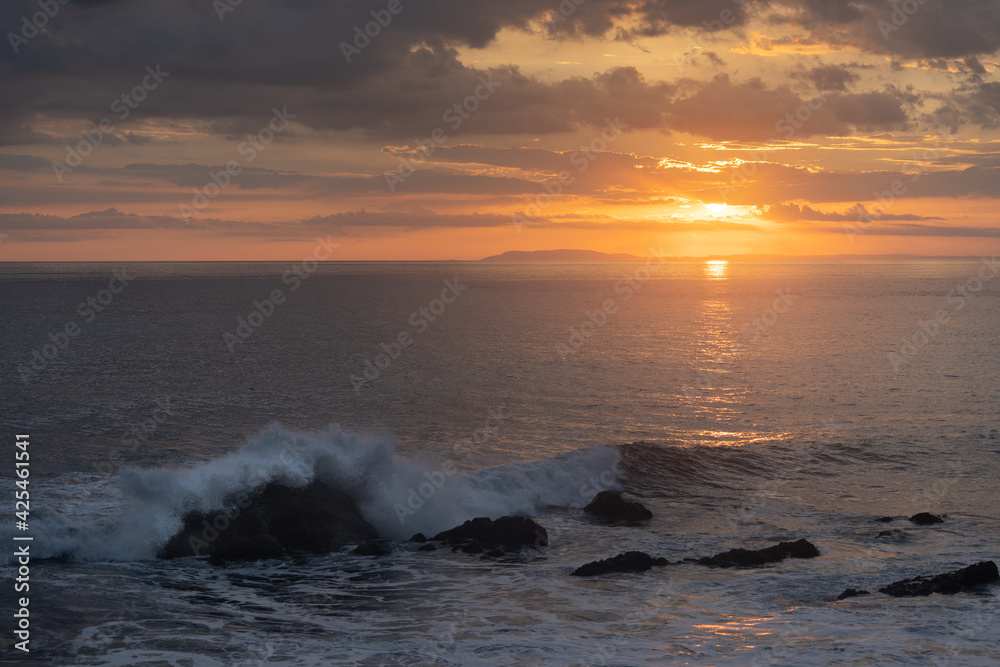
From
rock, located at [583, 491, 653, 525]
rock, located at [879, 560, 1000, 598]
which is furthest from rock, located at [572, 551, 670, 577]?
rock, located at [879, 560, 1000, 598]

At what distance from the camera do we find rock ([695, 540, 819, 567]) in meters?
17.3

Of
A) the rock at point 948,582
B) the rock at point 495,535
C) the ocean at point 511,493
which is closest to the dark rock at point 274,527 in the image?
the ocean at point 511,493

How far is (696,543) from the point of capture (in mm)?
19297

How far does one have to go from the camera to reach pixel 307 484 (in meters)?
20.5

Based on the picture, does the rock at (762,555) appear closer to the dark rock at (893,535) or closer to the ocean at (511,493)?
the ocean at (511,493)

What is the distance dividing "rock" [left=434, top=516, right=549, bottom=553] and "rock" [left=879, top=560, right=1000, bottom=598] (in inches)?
306

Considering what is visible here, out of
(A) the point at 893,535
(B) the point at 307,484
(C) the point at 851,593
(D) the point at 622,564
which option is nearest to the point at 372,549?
(B) the point at 307,484

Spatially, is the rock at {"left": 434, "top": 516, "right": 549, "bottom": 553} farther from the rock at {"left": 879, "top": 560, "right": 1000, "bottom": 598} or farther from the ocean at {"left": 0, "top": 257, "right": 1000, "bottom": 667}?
the rock at {"left": 879, "top": 560, "right": 1000, "bottom": 598}

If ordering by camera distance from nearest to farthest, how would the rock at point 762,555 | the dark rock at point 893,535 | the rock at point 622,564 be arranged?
the rock at point 622,564 < the rock at point 762,555 < the dark rock at point 893,535

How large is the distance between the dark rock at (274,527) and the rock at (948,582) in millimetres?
12149

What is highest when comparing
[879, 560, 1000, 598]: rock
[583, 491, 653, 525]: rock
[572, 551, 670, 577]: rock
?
[879, 560, 1000, 598]: rock

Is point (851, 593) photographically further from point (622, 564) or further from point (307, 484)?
point (307, 484)

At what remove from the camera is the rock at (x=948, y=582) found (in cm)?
1502

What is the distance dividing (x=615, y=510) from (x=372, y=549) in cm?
723
